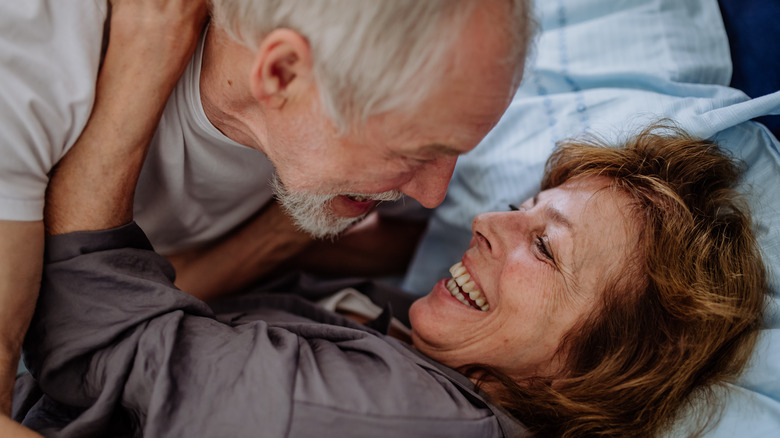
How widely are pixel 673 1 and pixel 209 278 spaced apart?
137 cm

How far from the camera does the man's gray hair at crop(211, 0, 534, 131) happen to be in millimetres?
840

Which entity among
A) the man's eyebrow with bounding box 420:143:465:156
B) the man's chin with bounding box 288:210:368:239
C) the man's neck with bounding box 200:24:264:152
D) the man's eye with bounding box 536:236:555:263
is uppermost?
the man's neck with bounding box 200:24:264:152

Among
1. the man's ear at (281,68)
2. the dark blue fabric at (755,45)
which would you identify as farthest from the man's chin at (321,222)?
the dark blue fabric at (755,45)

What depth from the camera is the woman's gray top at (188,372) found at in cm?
91

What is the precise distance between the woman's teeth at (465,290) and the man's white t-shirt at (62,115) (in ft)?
1.74

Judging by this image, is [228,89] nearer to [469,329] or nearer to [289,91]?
[289,91]

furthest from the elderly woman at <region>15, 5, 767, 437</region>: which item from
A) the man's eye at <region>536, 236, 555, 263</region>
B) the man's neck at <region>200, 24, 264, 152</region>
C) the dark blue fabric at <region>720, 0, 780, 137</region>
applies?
the dark blue fabric at <region>720, 0, 780, 137</region>

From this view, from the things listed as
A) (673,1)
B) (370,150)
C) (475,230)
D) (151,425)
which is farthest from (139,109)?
(673,1)

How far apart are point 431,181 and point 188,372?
0.53 metres

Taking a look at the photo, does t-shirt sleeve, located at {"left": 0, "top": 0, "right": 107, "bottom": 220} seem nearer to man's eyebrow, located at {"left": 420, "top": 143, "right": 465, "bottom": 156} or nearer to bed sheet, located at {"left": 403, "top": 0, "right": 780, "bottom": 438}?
man's eyebrow, located at {"left": 420, "top": 143, "right": 465, "bottom": 156}

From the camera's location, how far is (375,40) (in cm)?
85

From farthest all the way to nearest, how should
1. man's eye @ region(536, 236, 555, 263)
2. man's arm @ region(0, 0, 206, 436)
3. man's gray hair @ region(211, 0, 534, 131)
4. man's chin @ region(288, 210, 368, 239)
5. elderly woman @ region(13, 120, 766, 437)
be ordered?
man's chin @ region(288, 210, 368, 239)
man's eye @ region(536, 236, 555, 263)
man's arm @ region(0, 0, 206, 436)
elderly woman @ region(13, 120, 766, 437)
man's gray hair @ region(211, 0, 534, 131)

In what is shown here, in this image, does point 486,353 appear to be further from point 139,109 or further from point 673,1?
point 673,1

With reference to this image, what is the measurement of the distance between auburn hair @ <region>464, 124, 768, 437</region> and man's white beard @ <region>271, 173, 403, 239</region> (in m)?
0.47
